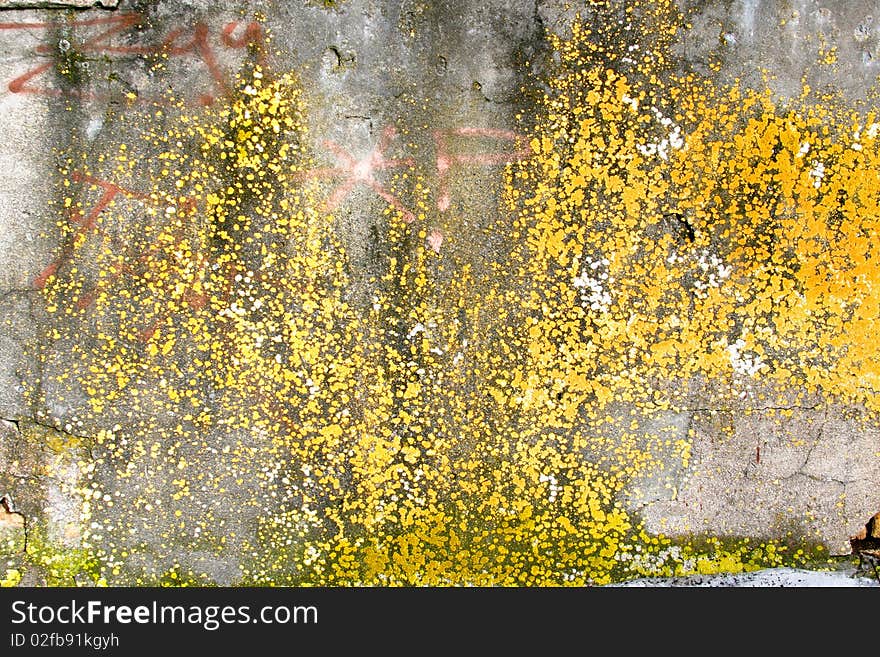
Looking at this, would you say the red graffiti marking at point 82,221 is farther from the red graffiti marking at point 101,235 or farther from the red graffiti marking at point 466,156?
the red graffiti marking at point 466,156

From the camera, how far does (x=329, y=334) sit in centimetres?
249

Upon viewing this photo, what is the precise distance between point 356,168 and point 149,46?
104cm

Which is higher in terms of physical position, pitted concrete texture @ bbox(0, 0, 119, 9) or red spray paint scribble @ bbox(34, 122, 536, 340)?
pitted concrete texture @ bbox(0, 0, 119, 9)

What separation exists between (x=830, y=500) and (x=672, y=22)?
236 centimetres

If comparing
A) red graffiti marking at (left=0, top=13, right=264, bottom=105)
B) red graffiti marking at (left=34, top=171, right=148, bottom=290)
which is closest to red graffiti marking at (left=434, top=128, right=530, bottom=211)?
red graffiti marking at (left=0, top=13, right=264, bottom=105)

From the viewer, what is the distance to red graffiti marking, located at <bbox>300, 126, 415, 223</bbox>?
246 centimetres

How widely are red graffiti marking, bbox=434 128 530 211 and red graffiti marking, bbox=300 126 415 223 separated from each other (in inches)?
5.6

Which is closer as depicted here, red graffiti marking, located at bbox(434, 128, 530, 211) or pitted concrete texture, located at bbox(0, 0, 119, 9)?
pitted concrete texture, located at bbox(0, 0, 119, 9)

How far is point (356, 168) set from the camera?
2463 millimetres

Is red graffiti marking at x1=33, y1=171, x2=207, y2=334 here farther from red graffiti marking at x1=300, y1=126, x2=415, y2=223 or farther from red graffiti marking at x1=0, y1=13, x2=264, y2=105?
red graffiti marking at x1=300, y1=126, x2=415, y2=223

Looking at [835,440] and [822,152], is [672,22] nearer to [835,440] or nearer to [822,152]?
[822,152]

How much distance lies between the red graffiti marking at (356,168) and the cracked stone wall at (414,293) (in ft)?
0.05

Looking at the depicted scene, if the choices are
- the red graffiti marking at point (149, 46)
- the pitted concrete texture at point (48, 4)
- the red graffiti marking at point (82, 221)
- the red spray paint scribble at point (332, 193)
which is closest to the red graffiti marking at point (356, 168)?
the red spray paint scribble at point (332, 193)

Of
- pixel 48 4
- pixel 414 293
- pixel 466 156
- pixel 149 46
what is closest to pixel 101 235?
pixel 149 46
